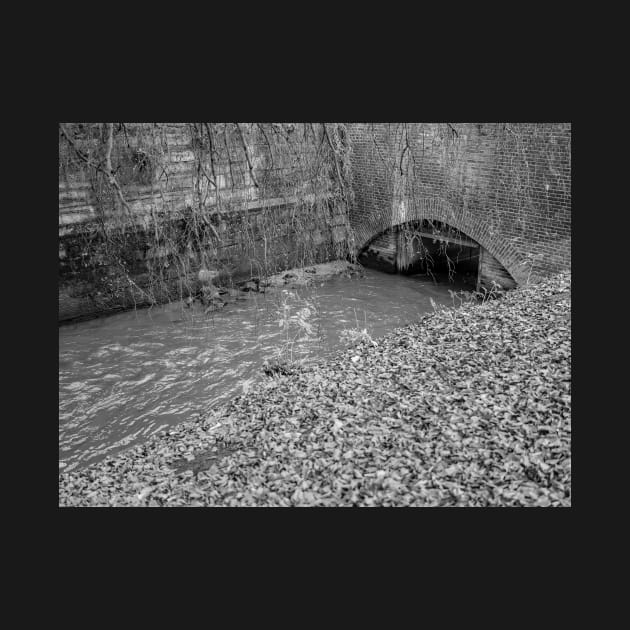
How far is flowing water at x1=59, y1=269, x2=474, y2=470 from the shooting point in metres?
7.74

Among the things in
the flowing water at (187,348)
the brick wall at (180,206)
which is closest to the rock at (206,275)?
the brick wall at (180,206)

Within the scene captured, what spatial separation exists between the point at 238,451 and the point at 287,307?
5393mm

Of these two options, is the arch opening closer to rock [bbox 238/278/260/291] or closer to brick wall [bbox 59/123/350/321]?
brick wall [bbox 59/123/350/321]

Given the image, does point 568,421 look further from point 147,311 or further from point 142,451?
point 147,311

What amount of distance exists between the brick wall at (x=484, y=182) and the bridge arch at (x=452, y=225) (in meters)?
0.02

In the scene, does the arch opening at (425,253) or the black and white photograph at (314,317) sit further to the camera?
the arch opening at (425,253)

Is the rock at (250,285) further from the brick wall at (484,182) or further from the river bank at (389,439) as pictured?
the river bank at (389,439)

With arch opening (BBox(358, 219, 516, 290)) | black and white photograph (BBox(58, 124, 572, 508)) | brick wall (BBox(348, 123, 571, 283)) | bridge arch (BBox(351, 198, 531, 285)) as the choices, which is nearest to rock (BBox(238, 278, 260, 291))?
black and white photograph (BBox(58, 124, 572, 508))

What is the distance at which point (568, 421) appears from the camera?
5457 millimetres

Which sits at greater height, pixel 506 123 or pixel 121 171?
pixel 506 123

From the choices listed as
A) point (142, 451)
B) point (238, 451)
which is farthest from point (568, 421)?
point (142, 451)

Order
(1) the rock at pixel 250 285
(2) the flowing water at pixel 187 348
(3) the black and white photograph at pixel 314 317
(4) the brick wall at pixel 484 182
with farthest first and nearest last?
(1) the rock at pixel 250 285 < (4) the brick wall at pixel 484 182 < (2) the flowing water at pixel 187 348 < (3) the black and white photograph at pixel 314 317

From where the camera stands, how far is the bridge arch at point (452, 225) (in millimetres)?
10742

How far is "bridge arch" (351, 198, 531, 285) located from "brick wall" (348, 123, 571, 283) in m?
0.02
